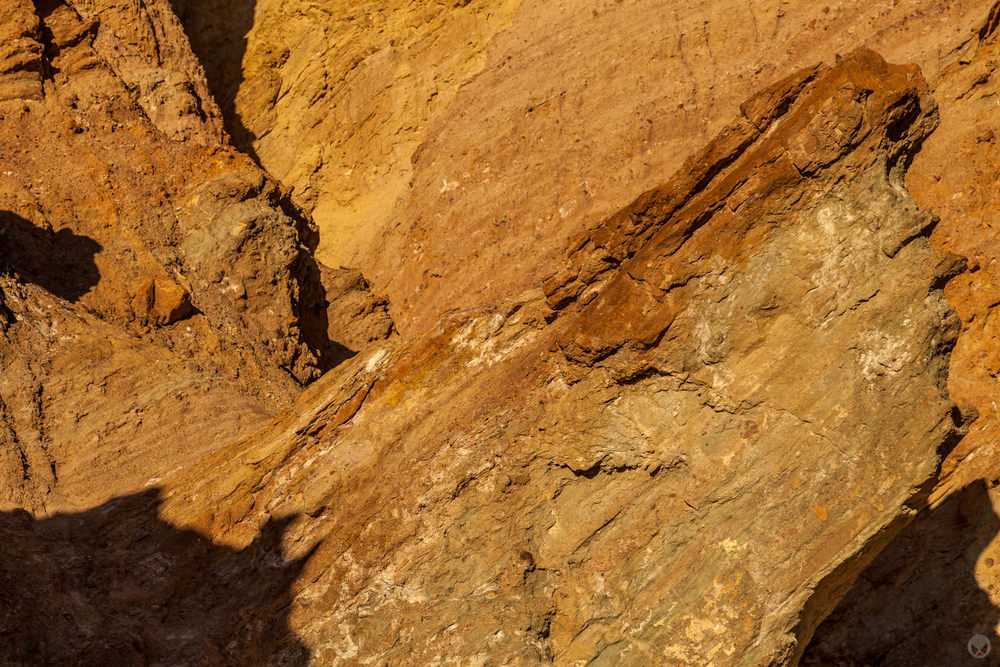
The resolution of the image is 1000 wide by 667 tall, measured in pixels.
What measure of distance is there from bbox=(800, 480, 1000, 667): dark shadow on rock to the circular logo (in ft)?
0.11

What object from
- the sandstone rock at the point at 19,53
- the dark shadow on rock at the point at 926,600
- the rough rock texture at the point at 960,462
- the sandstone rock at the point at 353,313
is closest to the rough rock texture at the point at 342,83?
the sandstone rock at the point at 353,313

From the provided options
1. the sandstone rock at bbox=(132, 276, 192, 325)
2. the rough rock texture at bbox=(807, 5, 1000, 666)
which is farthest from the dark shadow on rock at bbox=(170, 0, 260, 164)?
the rough rock texture at bbox=(807, 5, 1000, 666)

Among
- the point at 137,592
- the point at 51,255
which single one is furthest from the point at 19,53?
the point at 137,592

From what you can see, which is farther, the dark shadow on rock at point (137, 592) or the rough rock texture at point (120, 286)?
the rough rock texture at point (120, 286)

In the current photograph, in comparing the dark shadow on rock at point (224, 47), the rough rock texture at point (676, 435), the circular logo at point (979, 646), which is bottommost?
the circular logo at point (979, 646)

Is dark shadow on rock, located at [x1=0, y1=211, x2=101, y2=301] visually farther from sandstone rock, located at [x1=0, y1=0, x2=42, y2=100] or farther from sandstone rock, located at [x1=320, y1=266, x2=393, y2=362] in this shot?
sandstone rock, located at [x1=320, y1=266, x2=393, y2=362]

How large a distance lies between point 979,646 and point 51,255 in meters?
9.18

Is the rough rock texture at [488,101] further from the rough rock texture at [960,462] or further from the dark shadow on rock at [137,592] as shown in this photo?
the dark shadow on rock at [137,592]

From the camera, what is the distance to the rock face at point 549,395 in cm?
556

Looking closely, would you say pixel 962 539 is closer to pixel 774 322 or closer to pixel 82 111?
pixel 774 322

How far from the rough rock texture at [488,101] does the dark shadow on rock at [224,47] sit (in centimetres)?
3

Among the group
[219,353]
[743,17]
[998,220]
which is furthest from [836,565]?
[743,17]

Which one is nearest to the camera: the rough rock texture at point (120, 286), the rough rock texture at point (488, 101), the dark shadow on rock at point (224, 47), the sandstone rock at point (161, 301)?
the rough rock texture at point (120, 286)

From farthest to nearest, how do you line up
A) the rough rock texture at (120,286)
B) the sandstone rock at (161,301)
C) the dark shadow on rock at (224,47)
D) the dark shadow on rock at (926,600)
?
the dark shadow on rock at (224,47), the sandstone rock at (161,301), the dark shadow on rock at (926,600), the rough rock texture at (120,286)
